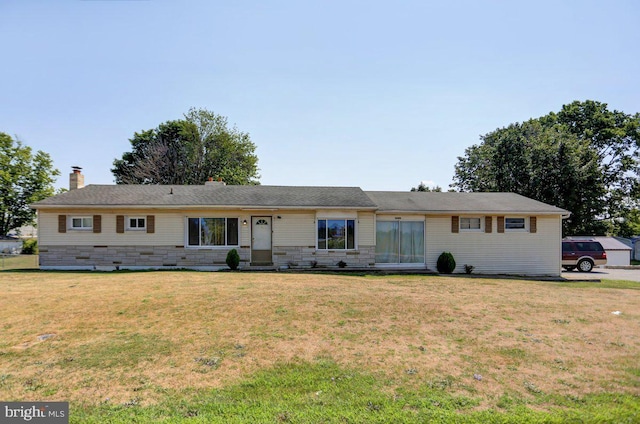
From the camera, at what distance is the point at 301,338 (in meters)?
6.16

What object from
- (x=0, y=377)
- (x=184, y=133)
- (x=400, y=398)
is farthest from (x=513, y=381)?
(x=184, y=133)

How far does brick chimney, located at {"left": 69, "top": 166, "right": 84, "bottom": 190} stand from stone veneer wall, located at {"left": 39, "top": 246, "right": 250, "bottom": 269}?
4.29 m

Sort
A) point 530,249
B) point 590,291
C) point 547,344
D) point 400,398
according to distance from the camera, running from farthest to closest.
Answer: point 530,249 → point 590,291 → point 547,344 → point 400,398

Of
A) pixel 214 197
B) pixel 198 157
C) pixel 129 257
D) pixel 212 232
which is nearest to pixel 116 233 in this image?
pixel 129 257

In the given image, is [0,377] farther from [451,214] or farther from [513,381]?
[451,214]

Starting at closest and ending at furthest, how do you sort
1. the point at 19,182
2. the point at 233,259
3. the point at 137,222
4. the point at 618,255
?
1. the point at 233,259
2. the point at 137,222
3. the point at 618,255
4. the point at 19,182

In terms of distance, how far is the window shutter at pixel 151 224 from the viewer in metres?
15.6

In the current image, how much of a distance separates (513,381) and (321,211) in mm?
11719

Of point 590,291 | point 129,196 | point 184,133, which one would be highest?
point 184,133

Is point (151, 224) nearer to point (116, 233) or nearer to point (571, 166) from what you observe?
point (116, 233)

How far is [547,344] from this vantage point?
6086 mm

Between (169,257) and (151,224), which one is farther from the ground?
(151,224)

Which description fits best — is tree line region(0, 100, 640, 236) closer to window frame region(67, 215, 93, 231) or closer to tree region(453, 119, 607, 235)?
tree region(453, 119, 607, 235)

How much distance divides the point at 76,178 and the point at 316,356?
61.2 ft
